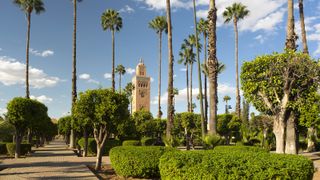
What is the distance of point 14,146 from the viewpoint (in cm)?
2916

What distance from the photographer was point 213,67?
22.6m

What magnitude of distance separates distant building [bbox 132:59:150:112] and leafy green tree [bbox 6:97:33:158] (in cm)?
9493

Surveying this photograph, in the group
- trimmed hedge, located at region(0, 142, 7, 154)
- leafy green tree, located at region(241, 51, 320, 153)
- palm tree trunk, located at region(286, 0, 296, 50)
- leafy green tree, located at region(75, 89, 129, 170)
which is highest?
palm tree trunk, located at region(286, 0, 296, 50)

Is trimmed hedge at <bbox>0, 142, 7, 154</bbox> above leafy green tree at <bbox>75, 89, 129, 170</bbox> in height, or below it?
below

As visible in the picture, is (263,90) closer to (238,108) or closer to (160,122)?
(238,108)

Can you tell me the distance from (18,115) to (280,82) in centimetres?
1950

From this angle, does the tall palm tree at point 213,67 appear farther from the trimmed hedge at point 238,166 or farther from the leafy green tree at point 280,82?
the trimmed hedge at point 238,166

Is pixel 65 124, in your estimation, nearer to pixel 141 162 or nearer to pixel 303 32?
pixel 303 32

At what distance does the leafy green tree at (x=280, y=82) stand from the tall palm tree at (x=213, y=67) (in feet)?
6.89

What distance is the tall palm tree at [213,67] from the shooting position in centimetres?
2169

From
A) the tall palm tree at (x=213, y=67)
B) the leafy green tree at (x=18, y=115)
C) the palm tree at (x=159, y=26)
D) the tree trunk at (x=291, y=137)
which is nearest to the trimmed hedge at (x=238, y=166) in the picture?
the tall palm tree at (x=213, y=67)

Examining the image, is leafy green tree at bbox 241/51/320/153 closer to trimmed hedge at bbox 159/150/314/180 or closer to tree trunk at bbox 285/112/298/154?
tree trunk at bbox 285/112/298/154

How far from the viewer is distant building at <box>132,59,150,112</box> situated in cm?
12316

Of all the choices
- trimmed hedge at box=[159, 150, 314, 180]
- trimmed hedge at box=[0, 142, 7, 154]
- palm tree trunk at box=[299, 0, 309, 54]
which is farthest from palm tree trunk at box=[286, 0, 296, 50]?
trimmed hedge at box=[0, 142, 7, 154]
